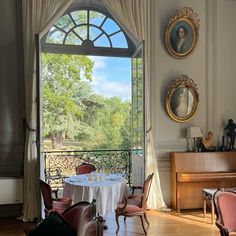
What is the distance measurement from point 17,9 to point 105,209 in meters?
3.46

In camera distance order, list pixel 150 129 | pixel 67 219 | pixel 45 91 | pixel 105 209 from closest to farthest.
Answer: pixel 67 219
pixel 105 209
pixel 150 129
pixel 45 91

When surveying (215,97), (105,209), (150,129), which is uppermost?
(215,97)

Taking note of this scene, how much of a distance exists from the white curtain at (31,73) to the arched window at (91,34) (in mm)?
822

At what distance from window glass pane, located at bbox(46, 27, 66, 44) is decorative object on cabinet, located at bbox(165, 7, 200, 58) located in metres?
2.01

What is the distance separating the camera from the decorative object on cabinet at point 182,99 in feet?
17.6

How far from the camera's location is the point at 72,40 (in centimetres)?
588

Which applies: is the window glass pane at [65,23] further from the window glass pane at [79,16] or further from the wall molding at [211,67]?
the wall molding at [211,67]

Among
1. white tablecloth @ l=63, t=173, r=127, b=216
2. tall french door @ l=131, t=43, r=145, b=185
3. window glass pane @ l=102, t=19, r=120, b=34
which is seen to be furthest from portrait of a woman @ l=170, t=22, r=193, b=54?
white tablecloth @ l=63, t=173, r=127, b=216

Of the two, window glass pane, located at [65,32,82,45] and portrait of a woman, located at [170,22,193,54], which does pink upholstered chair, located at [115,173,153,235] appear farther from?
window glass pane, located at [65,32,82,45]

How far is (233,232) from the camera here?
9.70 feet

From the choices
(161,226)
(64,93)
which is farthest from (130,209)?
(64,93)

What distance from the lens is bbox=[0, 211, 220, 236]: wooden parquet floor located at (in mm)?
4062

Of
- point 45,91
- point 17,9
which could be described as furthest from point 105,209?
point 45,91

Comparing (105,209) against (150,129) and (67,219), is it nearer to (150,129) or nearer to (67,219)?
(67,219)
